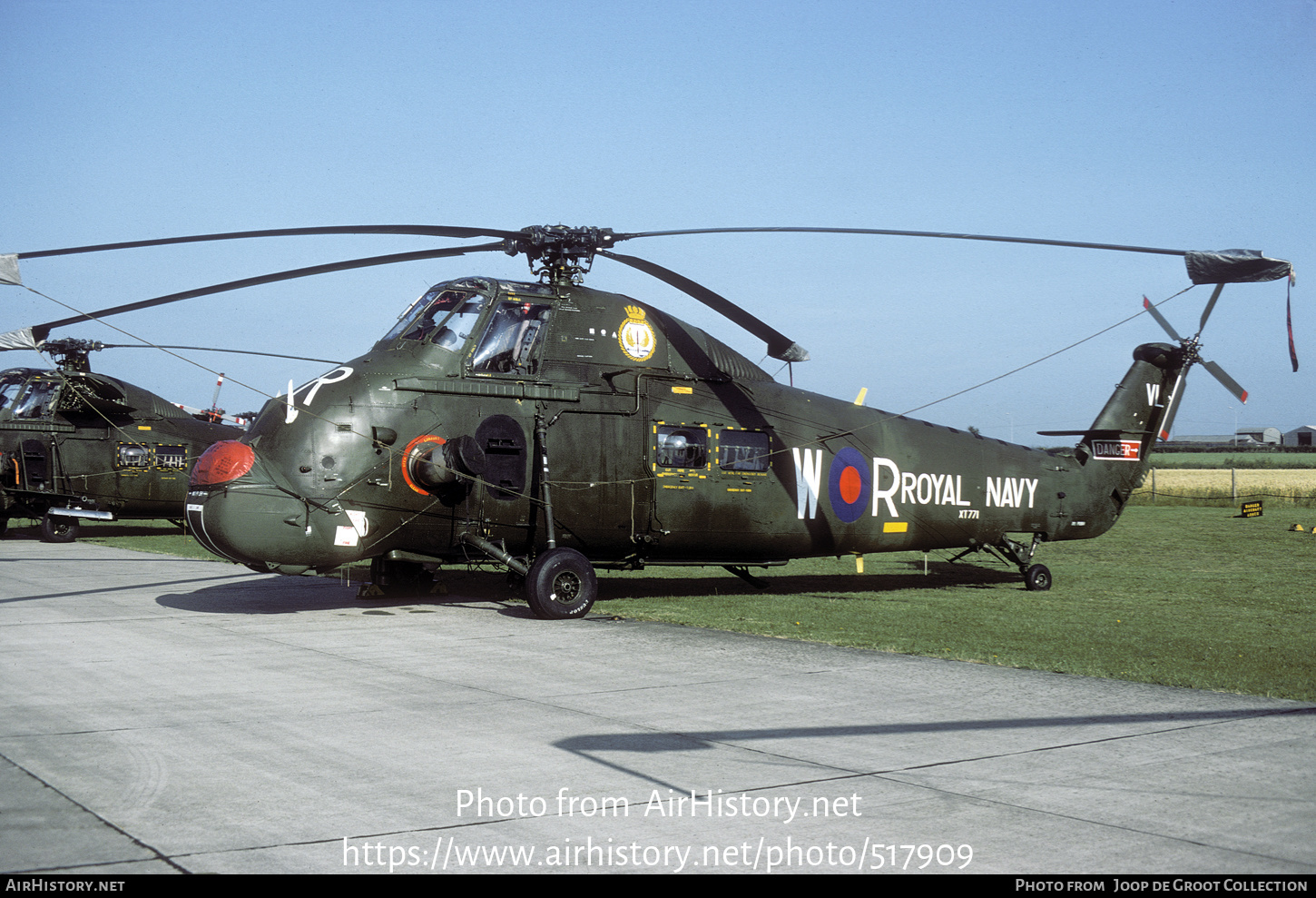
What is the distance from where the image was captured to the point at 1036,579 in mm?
19000

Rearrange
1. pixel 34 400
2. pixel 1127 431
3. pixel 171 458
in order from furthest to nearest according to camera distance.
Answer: pixel 171 458
pixel 34 400
pixel 1127 431

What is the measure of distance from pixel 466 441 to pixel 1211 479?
58071 mm

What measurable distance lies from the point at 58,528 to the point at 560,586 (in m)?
20.2

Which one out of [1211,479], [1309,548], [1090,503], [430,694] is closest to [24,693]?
[430,694]

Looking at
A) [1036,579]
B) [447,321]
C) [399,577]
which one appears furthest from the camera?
[1036,579]

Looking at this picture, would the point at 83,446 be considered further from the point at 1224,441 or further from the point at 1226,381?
the point at 1224,441

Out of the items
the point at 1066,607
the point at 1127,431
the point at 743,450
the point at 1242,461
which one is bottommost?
the point at 1066,607

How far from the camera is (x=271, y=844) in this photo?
5078 millimetres

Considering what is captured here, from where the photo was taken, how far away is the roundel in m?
16.8

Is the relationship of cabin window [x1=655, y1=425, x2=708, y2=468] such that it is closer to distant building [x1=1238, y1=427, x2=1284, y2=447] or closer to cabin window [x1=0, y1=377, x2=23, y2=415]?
cabin window [x1=0, y1=377, x2=23, y2=415]

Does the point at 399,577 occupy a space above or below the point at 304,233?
below

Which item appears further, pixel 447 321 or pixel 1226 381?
pixel 1226 381

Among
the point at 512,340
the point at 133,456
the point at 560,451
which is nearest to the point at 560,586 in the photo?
the point at 560,451
